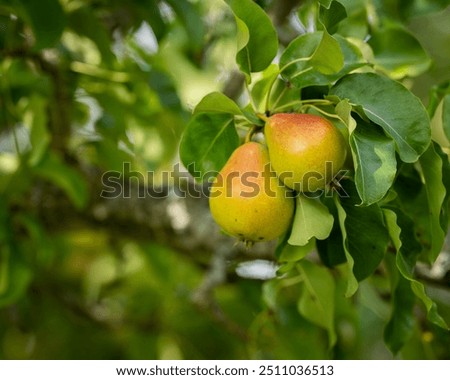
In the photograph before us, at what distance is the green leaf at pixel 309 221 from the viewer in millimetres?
829

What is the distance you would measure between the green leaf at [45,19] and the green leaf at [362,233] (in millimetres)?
599

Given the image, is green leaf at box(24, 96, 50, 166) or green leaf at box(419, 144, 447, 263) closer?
green leaf at box(419, 144, 447, 263)

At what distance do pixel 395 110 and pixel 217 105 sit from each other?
0.67 feet

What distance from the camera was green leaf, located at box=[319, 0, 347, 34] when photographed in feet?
2.77

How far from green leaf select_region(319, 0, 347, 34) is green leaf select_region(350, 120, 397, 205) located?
0.14 m

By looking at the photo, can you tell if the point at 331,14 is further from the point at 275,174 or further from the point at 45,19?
the point at 45,19

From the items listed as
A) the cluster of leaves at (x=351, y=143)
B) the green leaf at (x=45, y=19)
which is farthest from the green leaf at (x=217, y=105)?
the green leaf at (x=45, y=19)

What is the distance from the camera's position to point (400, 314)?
1.02 meters

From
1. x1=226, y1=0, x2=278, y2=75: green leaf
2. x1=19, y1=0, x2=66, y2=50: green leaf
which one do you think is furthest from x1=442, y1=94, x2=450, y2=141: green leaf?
x1=19, y1=0, x2=66, y2=50: green leaf

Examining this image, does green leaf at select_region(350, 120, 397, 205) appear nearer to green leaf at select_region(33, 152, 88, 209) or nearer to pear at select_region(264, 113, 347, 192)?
pear at select_region(264, 113, 347, 192)

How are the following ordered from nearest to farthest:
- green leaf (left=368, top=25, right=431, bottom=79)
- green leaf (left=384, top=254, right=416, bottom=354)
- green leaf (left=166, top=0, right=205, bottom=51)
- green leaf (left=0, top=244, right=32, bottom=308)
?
green leaf (left=384, top=254, right=416, bottom=354), green leaf (left=368, top=25, right=431, bottom=79), green leaf (left=166, top=0, right=205, bottom=51), green leaf (left=0, top=244, right=32, bottom=308)

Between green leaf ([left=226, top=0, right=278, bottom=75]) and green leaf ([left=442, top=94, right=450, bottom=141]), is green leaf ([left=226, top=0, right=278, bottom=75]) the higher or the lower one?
the higher one

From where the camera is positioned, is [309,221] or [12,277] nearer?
[309,221]

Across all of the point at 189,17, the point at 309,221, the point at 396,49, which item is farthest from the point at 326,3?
the point at 189,17
